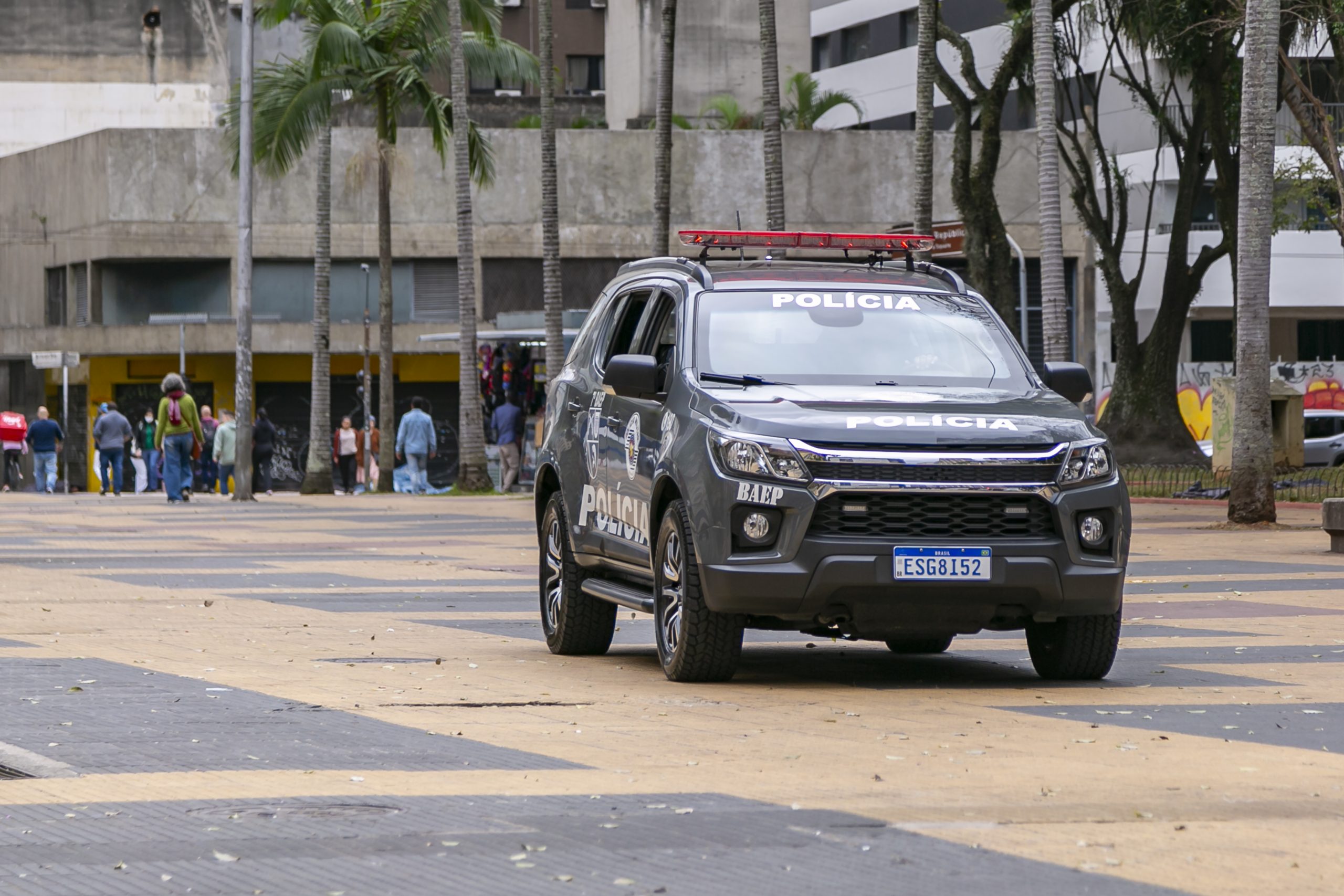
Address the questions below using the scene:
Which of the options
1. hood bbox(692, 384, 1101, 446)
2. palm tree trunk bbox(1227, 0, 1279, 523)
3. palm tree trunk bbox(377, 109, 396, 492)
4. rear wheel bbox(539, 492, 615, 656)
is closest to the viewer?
hood bbox(692, 384, 1101, 446)

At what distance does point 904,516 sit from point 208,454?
3704 cm

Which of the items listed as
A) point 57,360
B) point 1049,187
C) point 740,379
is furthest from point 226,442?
point 740,379

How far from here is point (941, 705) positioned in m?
9.66

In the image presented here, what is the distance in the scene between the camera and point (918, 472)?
9.80 metres

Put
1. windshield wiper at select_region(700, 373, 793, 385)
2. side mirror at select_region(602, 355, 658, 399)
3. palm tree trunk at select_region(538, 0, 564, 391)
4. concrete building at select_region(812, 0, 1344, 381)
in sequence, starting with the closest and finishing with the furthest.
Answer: windshield wiper at select_region(700, 373, 793, 385), side mirror at select_region(602, 355, 658, 399), palm tree trunk at select_region(538, 0, 564, 391), concrete building at select_region(812, 0, 1344, 381)

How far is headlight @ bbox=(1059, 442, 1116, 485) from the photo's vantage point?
32.9 feet

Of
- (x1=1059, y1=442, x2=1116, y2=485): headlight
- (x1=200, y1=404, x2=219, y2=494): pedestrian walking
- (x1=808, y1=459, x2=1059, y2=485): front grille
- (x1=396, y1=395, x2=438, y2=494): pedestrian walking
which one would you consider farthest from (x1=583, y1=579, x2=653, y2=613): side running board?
(x1=200, y1=404, x2=219, y2=494): pedestrian walking

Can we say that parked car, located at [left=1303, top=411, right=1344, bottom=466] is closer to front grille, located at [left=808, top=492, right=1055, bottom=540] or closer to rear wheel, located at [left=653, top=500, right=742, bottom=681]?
rear wheel, located at [left=653, top=500, right=742, bottom=681]

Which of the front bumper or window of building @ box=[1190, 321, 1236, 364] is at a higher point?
window of building @ box=[1190, 321, 1236, 364]

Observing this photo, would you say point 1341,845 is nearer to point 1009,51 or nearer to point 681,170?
point 1009,51

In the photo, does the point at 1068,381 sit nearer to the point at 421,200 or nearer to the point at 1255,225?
the point at 1255,225

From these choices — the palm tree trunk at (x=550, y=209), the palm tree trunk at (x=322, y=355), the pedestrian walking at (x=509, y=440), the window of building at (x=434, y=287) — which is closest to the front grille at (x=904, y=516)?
the palm tree trunk at (x=550, y=209)

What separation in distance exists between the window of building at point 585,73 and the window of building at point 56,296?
86.1ft

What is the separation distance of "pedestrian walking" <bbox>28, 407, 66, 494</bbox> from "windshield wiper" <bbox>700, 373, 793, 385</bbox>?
35.5 meters
